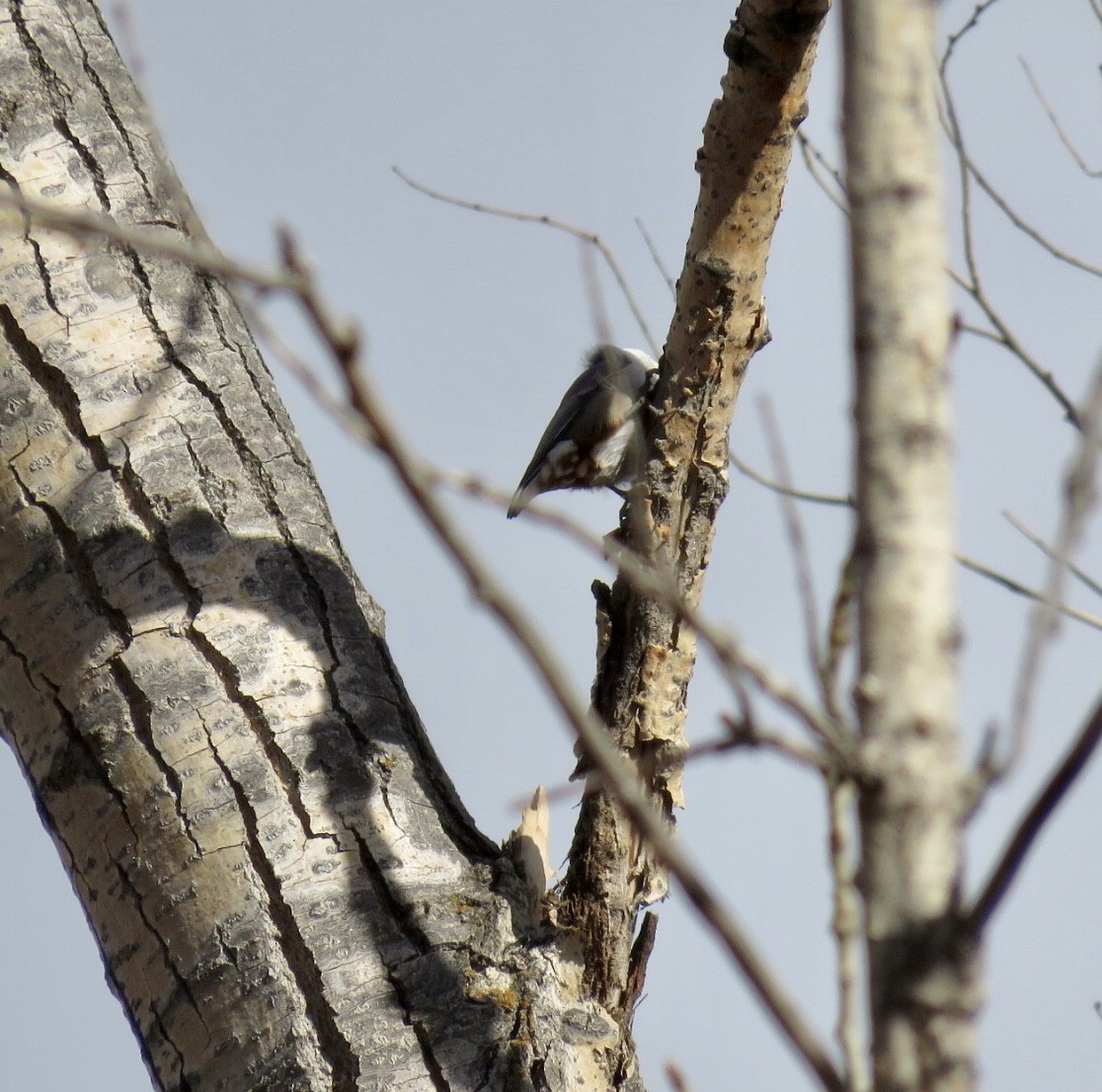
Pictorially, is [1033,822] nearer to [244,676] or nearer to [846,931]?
[846,931]

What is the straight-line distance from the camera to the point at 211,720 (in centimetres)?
207

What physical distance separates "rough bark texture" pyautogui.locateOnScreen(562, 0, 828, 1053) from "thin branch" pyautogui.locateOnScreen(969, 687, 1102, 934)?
1515 millimetres

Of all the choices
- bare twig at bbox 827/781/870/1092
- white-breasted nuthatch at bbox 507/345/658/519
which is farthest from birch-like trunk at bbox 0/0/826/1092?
white-breasted nuthatch at bbox 507/345/658/519

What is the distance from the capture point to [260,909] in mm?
1957

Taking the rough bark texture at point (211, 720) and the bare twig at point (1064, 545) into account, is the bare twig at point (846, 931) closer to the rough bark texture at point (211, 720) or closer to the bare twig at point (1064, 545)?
the bare twig at point (1064, 545)

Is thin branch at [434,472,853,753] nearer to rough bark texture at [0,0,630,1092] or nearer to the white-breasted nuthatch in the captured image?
rough bark texture at [0,0,630,1092]

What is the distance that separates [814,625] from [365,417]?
56 cm

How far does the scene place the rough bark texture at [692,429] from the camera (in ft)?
7.57

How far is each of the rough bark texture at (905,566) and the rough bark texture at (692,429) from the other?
4.52 feet

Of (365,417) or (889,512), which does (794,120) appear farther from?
(365,417)

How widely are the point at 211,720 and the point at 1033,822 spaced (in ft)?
5.10

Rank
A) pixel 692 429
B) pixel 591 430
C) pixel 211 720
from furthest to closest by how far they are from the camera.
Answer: pixel 591 430 → pixel 692 429 → pixel 211 720

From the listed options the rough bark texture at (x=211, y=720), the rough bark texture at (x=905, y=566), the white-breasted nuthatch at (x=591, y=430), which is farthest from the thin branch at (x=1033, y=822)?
the white-breasted nuthatch at (x=591, y=430)

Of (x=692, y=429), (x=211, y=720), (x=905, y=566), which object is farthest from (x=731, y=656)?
(x=692, y=429)
